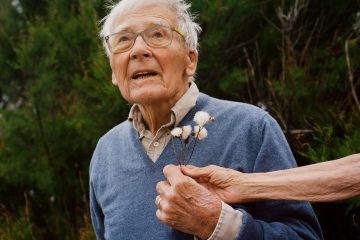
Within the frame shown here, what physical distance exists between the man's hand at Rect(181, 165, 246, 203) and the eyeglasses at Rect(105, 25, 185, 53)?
0.58 metres

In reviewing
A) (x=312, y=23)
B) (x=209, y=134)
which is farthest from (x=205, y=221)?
(x=312, y=23)

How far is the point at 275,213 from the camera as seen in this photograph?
1.56 metres

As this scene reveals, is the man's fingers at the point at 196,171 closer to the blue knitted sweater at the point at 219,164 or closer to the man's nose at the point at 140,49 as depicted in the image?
the blue knitted sweater at the point at 219,164

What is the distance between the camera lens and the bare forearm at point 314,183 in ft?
4.39

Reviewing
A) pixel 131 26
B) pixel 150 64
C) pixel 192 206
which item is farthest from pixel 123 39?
pixel 192 206

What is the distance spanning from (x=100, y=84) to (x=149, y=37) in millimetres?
1430

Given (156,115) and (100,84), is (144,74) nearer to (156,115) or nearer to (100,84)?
(156,115)

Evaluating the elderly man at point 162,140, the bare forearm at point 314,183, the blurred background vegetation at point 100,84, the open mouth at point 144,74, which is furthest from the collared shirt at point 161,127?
the blurred background vegetation at point 100,84

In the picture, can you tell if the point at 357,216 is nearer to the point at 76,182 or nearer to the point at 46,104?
the point at 76,182

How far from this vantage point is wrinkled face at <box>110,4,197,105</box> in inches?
70.2

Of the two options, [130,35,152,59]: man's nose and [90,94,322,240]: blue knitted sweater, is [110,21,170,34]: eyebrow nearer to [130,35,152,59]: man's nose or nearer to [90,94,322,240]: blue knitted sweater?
[130,35,152,59]: man's nose

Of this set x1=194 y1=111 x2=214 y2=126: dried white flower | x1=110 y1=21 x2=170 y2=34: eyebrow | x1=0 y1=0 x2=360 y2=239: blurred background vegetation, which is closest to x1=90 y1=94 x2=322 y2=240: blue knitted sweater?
x1=194 y1=111 x2=214 y2=126: dried white flower

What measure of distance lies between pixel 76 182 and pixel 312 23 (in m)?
2.32

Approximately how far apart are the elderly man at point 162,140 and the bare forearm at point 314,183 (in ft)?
0.41
